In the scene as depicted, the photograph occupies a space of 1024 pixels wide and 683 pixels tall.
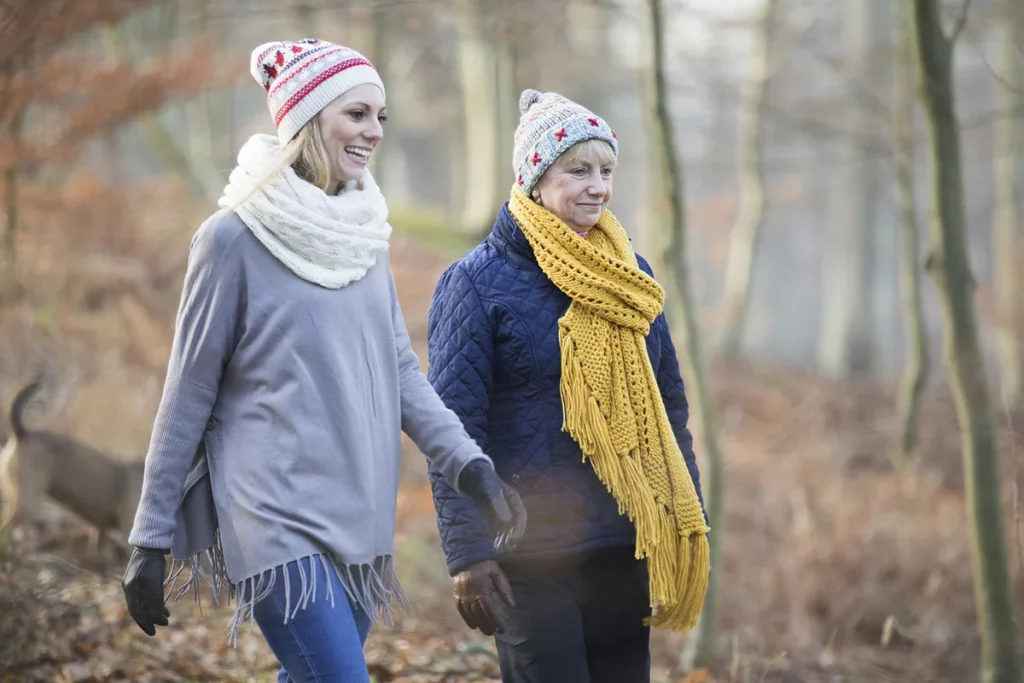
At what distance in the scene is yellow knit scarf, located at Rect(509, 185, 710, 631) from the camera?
330 cm

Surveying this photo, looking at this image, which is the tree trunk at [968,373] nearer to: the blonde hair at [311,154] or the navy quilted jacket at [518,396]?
the navy quilted jacket at [518,396]

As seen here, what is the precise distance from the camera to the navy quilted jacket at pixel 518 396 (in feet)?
10.7

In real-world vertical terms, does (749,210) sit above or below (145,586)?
above

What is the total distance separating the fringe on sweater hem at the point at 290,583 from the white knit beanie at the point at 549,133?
1284 millimetres

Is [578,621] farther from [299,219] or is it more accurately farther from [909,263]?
[909,263]

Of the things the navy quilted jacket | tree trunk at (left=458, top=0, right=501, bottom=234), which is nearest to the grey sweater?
the navy quilted jacket

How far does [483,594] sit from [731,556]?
7169 mm

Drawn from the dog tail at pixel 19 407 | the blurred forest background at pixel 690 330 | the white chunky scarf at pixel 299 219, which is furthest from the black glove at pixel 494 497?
the dog tail at pixel 19 407

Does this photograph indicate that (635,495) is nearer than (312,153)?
No

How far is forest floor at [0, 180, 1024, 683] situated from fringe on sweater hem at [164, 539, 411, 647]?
1832 mm

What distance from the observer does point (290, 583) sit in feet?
9.15

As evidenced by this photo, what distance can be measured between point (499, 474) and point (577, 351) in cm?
44

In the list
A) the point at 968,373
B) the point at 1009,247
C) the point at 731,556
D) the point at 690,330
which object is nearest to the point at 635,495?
the point at 968,373

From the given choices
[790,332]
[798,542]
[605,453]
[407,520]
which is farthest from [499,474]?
[790,332]
